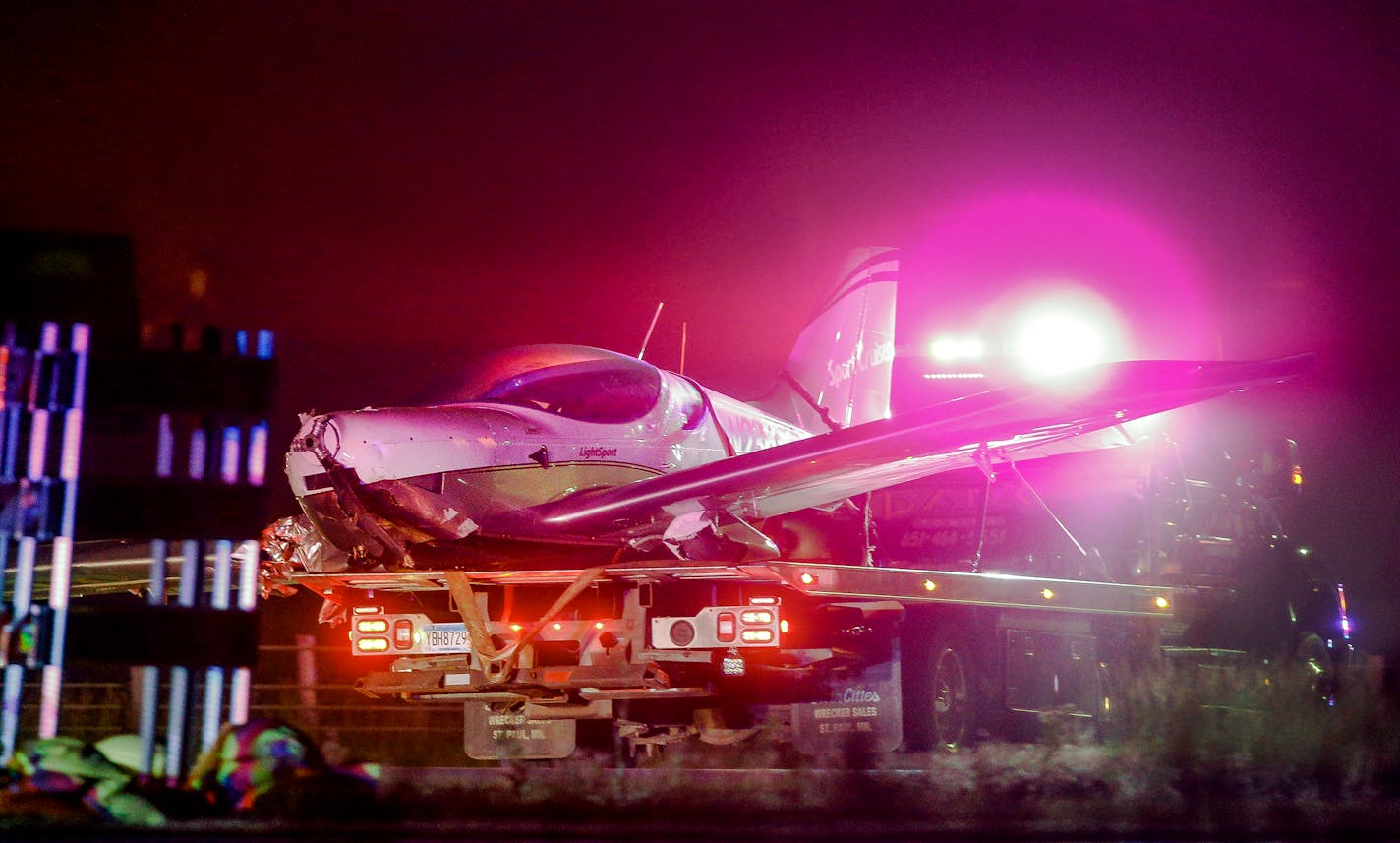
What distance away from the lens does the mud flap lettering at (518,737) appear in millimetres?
8766

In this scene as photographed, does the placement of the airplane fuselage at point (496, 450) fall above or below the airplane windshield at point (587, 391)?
below

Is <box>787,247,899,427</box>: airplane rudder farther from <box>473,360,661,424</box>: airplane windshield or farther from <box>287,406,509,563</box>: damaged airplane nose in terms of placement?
<box>287,406,509,563</box>: damaged airplane nose

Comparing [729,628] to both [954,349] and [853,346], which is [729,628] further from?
[853,346]

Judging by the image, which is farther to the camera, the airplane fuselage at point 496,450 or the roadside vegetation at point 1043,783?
the airplane fuselage at point 496,450

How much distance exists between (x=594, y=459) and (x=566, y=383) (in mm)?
565

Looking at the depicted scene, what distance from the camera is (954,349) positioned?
12.4m

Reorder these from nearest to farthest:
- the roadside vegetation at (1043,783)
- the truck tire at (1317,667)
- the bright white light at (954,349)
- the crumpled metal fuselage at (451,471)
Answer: the roadside vegetation at (1043,783)
the crumpled metal fuselage at (451,471)
the truck tire at (1317,667)
the bright white light at (954,349)

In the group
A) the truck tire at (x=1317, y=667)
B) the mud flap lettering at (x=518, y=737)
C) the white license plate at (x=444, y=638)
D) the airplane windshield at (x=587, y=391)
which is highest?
the airplane windshield at (x=587, y=391)

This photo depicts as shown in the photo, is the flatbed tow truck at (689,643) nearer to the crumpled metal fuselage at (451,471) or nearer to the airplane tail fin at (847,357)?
the crumpled metal fuselage at (451,471)

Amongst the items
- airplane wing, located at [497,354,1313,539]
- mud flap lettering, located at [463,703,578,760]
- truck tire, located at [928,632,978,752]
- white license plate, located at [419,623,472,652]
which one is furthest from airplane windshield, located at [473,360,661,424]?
truck tire, located at [928,632,978,752]

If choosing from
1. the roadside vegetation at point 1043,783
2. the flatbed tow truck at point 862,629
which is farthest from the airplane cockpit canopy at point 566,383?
the roadside vegetation at point 1043,783

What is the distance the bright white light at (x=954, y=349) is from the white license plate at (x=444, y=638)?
20.7ft

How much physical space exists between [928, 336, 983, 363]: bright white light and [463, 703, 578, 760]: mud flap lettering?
18.6 ft

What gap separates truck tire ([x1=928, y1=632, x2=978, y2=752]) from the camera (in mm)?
9055
